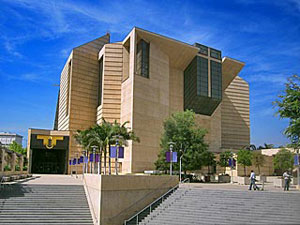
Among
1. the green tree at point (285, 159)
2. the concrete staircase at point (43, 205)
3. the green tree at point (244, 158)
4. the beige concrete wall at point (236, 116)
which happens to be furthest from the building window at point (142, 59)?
the beige concrete wall at point (236, 116)

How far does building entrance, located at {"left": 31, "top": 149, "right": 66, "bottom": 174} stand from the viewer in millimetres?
65812

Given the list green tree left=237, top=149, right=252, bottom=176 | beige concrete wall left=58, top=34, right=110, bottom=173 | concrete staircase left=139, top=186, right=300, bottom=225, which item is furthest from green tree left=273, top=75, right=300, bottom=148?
beige concrete wall left=58, top=34, right=110, bottom=173

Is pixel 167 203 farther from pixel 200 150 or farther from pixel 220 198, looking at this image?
pixel 200 150

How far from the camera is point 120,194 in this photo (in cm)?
2083

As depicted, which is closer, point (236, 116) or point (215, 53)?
point (215, 53)

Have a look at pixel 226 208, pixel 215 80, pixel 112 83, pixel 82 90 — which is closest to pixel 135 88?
pixel 112 83

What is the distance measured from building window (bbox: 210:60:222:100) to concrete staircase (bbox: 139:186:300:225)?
4006cm

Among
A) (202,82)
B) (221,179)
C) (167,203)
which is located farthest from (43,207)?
(202,82)

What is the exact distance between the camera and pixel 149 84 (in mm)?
52062

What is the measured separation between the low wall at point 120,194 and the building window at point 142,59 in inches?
1194

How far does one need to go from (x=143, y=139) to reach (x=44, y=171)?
27.2 m

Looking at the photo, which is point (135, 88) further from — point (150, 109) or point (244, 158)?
point (244, 158)

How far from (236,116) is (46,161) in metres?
44.6

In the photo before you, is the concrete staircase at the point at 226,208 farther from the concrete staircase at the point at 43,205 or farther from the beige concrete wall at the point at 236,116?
the beige concrete wall at the point at 236,116
